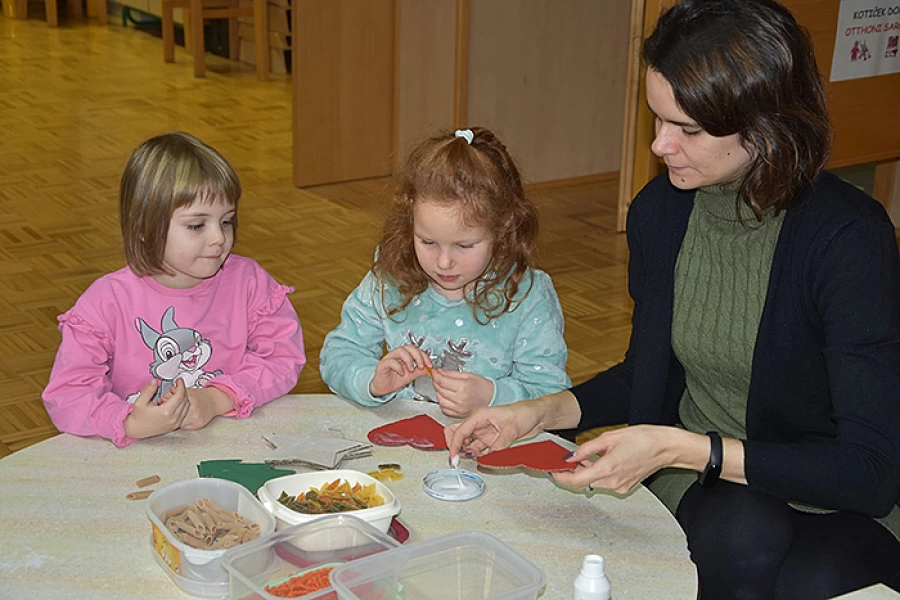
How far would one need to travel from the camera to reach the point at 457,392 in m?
1.63

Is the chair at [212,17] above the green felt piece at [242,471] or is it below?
A: below

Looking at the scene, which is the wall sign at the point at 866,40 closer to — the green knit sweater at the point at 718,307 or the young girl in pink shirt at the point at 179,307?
the green knit sweater at the point at 718,307

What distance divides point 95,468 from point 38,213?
123 inches

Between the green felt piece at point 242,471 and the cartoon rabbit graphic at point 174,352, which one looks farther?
the cartoon rabbit graphic at point 174,352

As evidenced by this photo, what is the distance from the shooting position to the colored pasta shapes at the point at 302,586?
110 centimetres

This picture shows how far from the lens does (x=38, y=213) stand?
4.32m

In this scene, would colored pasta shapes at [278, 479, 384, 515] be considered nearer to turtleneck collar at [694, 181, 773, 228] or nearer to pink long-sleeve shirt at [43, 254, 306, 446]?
pink long-sleeve shirt at [43, 254, 306, 446]

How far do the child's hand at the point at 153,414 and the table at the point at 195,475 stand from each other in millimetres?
18

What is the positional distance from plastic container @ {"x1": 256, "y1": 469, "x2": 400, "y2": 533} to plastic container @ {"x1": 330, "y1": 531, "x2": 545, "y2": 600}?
101 mm

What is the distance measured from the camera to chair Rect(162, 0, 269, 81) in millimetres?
6633

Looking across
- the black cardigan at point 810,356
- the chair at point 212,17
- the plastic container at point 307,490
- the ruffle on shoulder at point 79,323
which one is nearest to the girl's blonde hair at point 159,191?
the ruffle on shoulder at point 79,323

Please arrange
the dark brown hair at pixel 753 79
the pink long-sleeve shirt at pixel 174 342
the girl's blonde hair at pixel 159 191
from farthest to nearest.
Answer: the girl's blonde hair at pixel 159 191 → the pink long-sleeve shirt at pixel 174 342 → the dark brown hair at pixel 753 79

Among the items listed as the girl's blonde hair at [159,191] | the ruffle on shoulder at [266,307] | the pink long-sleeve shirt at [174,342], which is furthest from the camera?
the ruffle on shoulder at [266,307]

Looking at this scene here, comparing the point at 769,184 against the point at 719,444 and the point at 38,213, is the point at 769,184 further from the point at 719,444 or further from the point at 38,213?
the point at 38,213
